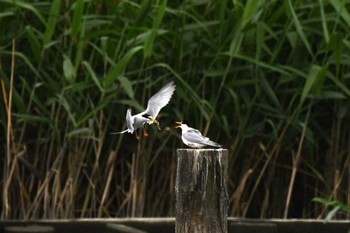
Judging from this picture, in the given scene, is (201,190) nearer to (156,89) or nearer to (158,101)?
(158,101)

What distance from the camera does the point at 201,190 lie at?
12.9 feet

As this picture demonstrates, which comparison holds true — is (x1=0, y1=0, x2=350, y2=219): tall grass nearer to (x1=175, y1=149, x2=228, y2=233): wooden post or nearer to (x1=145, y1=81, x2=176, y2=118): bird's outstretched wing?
(x1=145, y1=81, x2=176, y2=118): bird's outstretched wing

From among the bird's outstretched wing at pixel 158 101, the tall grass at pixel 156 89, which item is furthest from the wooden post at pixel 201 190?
the tall grass at pixel 156 89

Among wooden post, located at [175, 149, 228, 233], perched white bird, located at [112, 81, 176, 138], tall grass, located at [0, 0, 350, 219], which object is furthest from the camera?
tall grass, located at [0, 0, 350, 219]

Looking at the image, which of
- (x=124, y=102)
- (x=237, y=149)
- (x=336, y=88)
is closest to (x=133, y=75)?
(x=124, y=102)

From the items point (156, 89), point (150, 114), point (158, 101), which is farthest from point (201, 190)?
point (156, 89)

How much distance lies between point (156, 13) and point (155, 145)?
2.31ft

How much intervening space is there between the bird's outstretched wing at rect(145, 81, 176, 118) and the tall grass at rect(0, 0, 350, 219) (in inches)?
47.5

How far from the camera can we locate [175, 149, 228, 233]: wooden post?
391 centimetres

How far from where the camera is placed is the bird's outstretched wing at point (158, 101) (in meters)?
4.21

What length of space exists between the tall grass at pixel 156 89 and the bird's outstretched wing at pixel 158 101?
1.21 metres

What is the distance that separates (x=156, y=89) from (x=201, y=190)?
6.93 feet

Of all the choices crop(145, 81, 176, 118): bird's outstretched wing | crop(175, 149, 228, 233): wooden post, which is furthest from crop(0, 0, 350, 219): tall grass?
crop(175, 149, 228, 233): wooden post

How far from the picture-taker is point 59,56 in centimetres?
593
